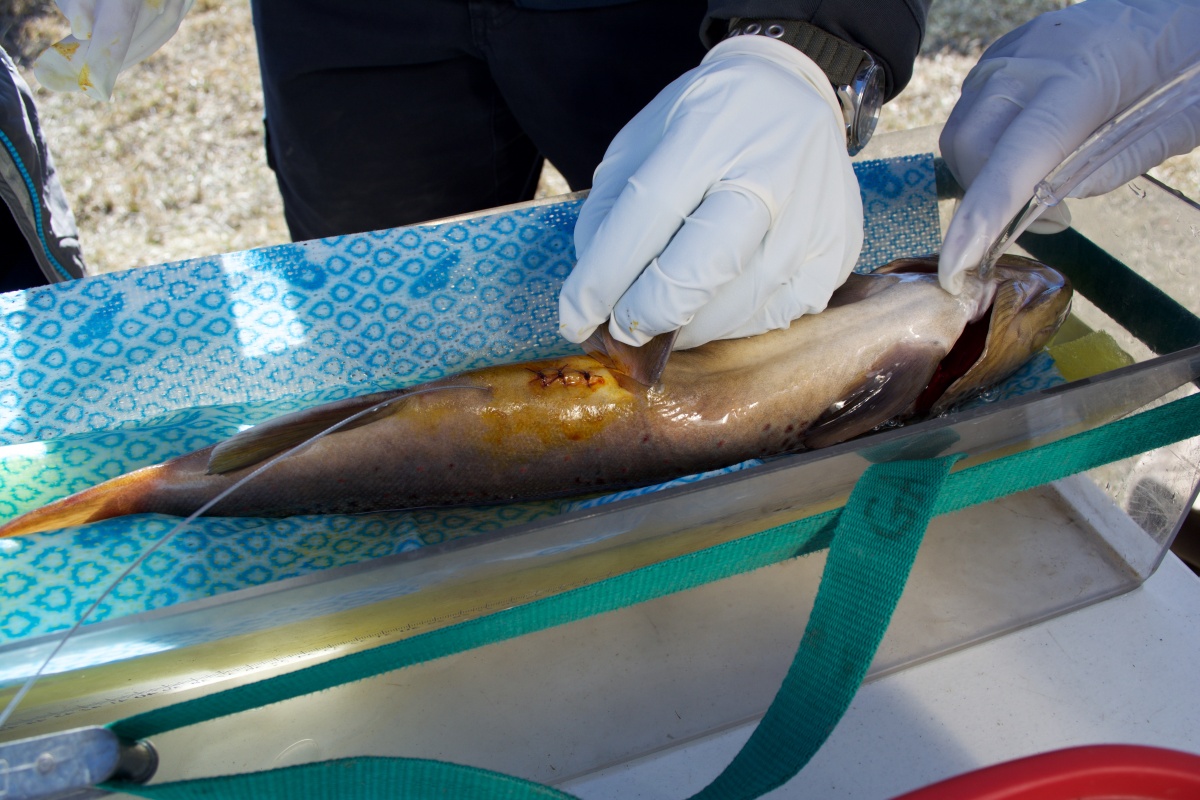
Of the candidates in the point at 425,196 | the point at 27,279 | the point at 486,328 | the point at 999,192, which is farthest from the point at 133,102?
the point at 999,192

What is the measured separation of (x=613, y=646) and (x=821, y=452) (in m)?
0.51

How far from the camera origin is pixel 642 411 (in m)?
1.61

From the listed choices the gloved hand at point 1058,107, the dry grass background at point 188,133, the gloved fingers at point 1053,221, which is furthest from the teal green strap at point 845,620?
the dry grass background at point 188,133

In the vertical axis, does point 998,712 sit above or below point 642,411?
below

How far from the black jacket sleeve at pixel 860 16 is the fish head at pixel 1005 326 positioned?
52cm

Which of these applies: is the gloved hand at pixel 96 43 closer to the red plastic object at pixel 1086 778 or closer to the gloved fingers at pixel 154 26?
the gloved fingers at pixel 154 26

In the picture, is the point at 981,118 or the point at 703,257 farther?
the point at 981,118

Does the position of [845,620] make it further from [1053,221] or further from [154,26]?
[154,26]

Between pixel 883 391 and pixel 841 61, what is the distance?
70cm

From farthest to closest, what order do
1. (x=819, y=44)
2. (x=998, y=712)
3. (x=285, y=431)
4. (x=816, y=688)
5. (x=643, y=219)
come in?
(x=819, y=44) < (x=285, y=431) < (x=643, y=219) < (x=998, y=712) < (x=816, y=688)

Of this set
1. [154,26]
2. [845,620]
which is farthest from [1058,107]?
[154,26]

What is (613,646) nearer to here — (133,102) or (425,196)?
(425,196)

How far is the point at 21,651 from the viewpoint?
3.07ft

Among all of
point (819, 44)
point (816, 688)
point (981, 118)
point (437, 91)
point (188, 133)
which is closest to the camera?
point (816, 688)
